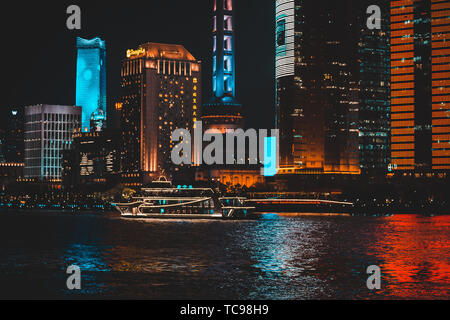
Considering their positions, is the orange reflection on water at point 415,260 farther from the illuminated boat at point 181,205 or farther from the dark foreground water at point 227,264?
the illuminated boat at point 181,205

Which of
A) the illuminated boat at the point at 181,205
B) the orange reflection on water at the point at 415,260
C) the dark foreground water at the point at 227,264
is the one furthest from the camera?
the illuminated boat at the point at 181,205

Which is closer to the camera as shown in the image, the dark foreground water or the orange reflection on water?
the dark foreground water

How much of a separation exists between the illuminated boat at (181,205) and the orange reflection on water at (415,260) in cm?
4831

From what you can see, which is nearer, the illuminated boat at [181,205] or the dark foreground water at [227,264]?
the dark foreground water at [227,264]

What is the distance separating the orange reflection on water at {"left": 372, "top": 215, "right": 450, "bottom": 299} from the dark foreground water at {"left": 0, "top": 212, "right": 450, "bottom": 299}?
0.09m

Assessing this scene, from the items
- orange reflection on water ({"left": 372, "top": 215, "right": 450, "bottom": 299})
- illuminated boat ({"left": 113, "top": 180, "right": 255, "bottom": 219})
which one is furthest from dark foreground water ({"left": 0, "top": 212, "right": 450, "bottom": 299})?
illuminated boat ({"left": 113, "top": 180, "right": 255, "bottom": 219})

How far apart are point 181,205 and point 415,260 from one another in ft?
317

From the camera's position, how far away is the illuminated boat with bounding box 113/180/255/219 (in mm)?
173500

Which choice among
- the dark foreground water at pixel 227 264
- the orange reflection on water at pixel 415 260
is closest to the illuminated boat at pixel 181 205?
the dark foreground water at pixel 227 264

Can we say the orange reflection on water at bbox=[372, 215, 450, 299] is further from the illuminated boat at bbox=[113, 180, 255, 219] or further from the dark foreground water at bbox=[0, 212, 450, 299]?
the illuminated boat at bbox=[113, 180, 255, 219]

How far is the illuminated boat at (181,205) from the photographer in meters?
174
